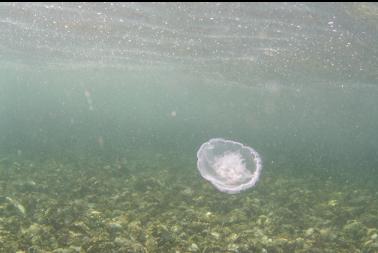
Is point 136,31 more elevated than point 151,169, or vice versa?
point 136,31

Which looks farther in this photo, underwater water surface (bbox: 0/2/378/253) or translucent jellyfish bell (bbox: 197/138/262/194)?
translucent jellyfish bell (bbox: 197/138/262/194)

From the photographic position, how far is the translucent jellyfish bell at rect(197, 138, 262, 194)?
10617mm

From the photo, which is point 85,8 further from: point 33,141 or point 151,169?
point 33,141

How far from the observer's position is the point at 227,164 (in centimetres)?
1075

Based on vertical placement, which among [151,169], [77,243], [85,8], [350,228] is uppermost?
[85,8]

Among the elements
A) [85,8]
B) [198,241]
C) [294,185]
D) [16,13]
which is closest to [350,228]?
[198,241]

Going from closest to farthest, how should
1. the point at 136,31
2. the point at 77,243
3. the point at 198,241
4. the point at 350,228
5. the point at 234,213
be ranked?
the point at 77,243 < the point at 198,241 < the point at 350,228 < the point at 234,213 < the point at 136,31

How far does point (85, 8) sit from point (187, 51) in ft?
32.8

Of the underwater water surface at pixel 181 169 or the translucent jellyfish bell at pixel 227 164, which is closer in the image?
the underwater water surface at pixel 181 169

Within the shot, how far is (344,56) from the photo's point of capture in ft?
68.2

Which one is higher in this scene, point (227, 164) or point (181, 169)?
point (227, 164)

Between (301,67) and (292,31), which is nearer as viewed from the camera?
(292,31)

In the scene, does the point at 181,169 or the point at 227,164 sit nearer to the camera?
the point at 227,164

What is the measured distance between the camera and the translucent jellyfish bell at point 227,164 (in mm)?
10617
